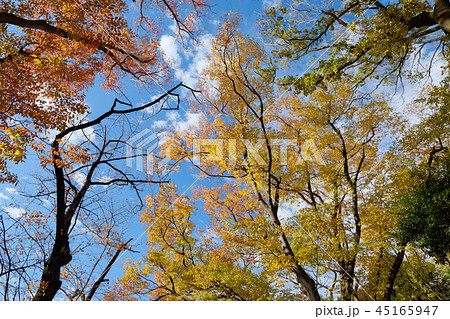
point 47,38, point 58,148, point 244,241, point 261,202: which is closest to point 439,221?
point 261,202

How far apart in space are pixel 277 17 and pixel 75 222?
7.21 metres

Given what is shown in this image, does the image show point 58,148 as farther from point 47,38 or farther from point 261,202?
point 261,202

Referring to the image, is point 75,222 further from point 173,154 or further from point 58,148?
point 173,154

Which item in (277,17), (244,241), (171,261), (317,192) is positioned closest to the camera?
(277,17)

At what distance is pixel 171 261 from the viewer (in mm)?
10367

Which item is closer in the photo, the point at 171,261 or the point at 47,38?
the point at 47,38

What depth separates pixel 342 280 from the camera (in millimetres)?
7762

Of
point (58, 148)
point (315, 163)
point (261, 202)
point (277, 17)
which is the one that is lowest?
point (261, 202)

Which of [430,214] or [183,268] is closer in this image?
[430,214]

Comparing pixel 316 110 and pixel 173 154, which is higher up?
pixel 316 110

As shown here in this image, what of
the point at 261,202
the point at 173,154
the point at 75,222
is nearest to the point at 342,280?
the point at 261,202

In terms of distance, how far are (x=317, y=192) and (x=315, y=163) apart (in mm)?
1160

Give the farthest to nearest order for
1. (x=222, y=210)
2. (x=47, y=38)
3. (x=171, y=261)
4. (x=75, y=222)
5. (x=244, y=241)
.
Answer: (x=222, y=210)
(x=171, y=261)
(x=244, y=241)
(x=47, y=38)
(x=75, y=222)

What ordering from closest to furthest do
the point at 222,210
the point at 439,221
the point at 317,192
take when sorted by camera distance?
the point at 439,221 < the point at 317,192 < the point at 222,210
